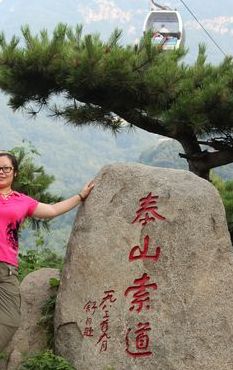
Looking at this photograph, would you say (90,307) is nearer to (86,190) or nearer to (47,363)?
(47,363)

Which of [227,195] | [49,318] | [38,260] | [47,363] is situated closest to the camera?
[47,363]

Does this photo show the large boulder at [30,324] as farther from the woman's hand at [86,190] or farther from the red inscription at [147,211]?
the red inscription at [147,211]

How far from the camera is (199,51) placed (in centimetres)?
530

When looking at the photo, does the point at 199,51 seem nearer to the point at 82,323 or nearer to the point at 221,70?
the point at 221,70

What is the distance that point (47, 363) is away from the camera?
3252 mm

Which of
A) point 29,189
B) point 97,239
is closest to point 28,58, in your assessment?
point 29,189

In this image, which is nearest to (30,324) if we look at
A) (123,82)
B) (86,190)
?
(86,190)

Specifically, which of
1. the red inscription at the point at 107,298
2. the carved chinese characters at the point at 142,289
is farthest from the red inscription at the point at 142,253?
the red inscription at the point at 107,298

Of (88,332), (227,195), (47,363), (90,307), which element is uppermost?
(227,195)

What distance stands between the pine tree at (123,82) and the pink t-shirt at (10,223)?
1.99 meters

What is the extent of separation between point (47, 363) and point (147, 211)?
101cm

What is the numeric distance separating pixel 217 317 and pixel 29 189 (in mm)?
3060

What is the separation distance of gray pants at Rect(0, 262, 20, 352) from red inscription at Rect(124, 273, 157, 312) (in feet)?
2.20

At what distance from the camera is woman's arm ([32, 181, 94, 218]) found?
3328 millimetres
